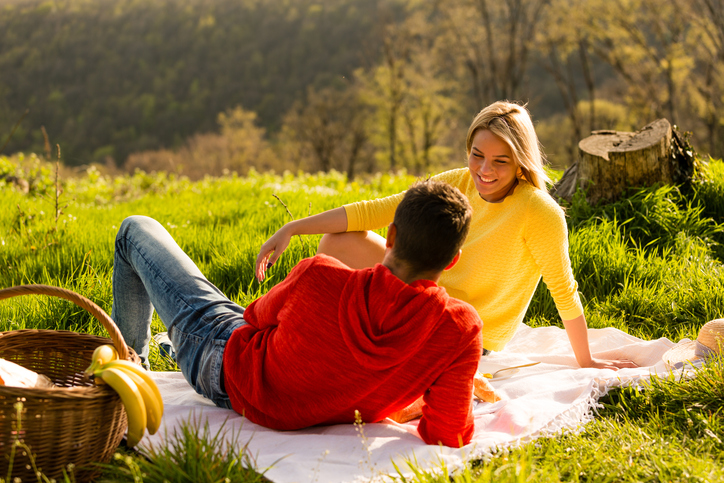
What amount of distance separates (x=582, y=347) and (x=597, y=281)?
4.68 ft

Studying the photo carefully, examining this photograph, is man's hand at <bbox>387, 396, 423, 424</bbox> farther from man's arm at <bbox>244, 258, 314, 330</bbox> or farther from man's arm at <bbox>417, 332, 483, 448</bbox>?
man's arm at <bbox>244, 258, 314, 330</bbox>

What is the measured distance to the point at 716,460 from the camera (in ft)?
6.55

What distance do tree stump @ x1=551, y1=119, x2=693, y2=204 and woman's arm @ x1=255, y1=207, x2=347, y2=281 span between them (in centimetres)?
318

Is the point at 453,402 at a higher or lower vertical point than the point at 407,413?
higher

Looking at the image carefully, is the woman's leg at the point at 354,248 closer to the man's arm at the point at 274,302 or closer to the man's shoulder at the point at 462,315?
the man's arm at the point at 274,302

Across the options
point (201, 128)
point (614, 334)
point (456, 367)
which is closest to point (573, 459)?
point (456, 367)

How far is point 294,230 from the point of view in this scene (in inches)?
110

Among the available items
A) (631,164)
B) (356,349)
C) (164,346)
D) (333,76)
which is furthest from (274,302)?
(333,76)

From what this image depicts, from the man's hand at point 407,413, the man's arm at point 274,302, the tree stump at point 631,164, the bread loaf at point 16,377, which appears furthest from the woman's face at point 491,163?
the tree stump at point 631,164

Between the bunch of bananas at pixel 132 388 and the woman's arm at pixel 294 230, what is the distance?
85 cm

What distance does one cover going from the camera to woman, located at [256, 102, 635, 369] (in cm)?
265

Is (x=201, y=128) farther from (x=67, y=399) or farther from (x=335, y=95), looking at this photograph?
(x=67, y=399)

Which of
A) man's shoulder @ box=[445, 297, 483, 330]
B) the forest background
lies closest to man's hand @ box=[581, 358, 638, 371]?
man's shoulder @ box=[445, 297, 483, 330]

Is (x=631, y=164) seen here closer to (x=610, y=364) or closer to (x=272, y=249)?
(x=610, y=364)
